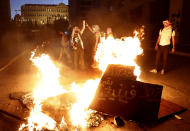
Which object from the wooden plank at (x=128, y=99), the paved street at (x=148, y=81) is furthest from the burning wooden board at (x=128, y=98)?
the paved street at (x=148, y=81)

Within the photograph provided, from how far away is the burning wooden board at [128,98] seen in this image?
413 cm

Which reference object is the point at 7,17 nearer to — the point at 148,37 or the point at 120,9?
the point at 120,9

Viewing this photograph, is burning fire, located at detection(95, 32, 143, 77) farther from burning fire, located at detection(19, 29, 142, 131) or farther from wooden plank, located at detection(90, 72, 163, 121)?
wooden plank, located at detection(90, 72, 163, 121)

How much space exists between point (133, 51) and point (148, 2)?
19907mm

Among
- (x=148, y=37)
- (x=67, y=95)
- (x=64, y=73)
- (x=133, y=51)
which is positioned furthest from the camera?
(x=148, y=37)

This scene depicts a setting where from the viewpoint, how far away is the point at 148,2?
25.8 metres

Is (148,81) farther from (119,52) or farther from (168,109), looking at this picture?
(168,109)

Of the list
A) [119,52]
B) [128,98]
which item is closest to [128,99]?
[128,98]

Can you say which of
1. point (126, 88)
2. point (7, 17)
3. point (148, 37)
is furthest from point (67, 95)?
point (7, 17)

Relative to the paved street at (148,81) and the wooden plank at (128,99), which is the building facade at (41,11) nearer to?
the paved street at (148,81)

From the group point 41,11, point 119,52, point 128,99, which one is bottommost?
point 128,99

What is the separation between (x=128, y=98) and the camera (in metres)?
4.25

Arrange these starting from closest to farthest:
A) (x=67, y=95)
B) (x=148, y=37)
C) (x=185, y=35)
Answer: (x=67, y=95) < (x=185, y=35) < (x=148, y=37)

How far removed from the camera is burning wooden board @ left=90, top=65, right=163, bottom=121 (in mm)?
4129
